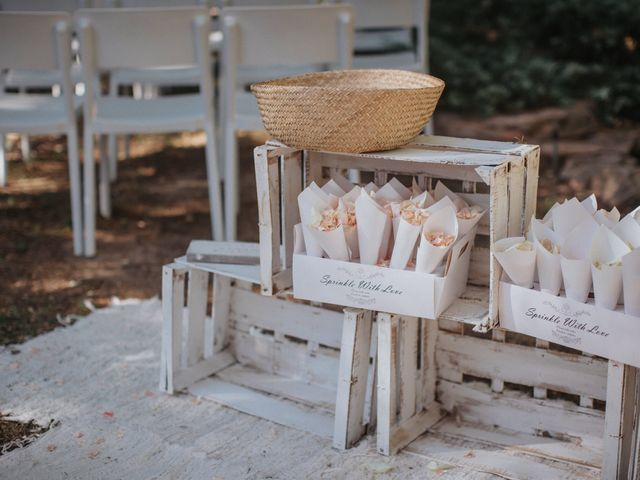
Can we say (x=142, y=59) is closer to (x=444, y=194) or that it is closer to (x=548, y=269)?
(x=444, y=194)

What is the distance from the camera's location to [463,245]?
88.2 inches

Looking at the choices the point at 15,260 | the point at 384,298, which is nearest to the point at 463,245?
the point at 384,298

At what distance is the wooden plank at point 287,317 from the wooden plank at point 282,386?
14cm

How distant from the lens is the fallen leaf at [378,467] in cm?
227

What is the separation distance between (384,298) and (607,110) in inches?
150

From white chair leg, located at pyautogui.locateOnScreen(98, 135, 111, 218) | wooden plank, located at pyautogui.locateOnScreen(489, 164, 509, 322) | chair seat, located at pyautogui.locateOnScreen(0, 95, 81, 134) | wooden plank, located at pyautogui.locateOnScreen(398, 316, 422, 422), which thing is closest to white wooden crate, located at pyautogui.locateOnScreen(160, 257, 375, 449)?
wooden plank, located at pyautogui.locateOnScreen(398, 316, 422, 422)

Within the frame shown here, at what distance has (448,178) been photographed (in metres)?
2.44

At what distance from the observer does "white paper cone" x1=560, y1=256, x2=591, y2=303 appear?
2.01 metres

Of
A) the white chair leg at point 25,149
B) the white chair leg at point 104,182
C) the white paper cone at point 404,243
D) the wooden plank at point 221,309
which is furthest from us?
the white chair leg at point 25,149

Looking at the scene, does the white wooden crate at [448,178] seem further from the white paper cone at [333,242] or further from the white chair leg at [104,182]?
the white chair leg at [104,182]

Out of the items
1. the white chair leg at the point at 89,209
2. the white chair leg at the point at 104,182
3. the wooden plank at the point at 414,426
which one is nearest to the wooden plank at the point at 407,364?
the wooden plank at the point at 414,426

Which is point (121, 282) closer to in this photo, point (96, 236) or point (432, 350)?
point (96, 236)

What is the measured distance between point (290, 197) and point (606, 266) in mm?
903

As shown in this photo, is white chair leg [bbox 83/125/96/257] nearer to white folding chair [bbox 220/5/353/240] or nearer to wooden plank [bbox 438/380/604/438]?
white folding chair [bbox 220/5/353/240]
